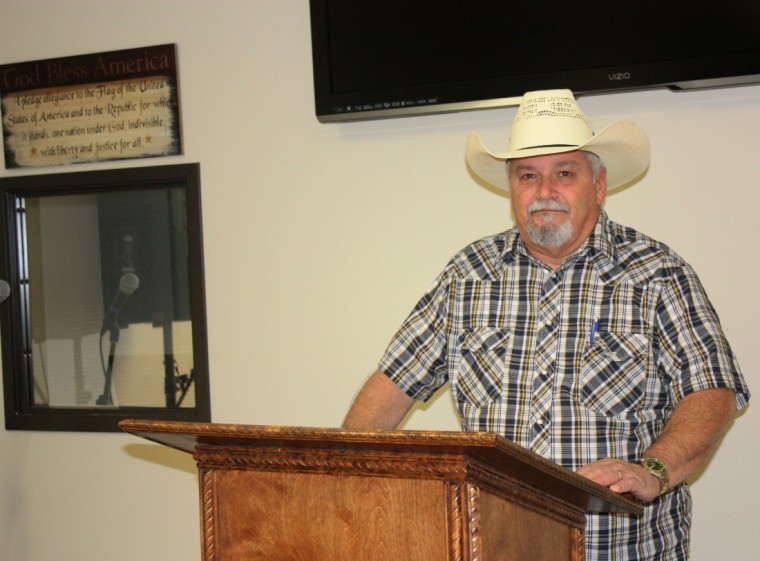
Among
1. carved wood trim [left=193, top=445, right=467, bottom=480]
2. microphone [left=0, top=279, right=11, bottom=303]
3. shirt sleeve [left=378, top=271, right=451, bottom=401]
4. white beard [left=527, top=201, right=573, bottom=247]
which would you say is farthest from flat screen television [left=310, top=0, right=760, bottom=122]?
carved wood trim [left=193, top=445, right=467, bottom=480]

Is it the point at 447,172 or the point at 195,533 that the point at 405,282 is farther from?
the point at 195,533

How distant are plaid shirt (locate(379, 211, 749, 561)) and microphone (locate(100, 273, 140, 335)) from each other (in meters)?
1.55

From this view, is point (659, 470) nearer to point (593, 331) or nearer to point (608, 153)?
point (593, 331)

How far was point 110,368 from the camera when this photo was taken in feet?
12.2

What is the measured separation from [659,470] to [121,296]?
7.97ft

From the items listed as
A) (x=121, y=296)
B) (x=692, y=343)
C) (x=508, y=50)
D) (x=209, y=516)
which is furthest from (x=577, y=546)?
(x=121, y=296)

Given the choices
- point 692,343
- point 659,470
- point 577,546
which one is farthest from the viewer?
point 692,343

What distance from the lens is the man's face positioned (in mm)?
2309

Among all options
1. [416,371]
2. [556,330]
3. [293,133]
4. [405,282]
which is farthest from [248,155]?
[556,330]

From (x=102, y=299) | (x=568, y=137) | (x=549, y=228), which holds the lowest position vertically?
(x=102, y=299)

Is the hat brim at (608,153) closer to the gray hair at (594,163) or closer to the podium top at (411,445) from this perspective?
the gray hair at (594,163)

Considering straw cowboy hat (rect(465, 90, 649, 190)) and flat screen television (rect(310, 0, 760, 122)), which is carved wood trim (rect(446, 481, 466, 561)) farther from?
flat screen television (rect(310, 0, 760, 122))

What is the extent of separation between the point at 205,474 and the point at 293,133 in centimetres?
201

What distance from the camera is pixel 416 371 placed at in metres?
2.42
